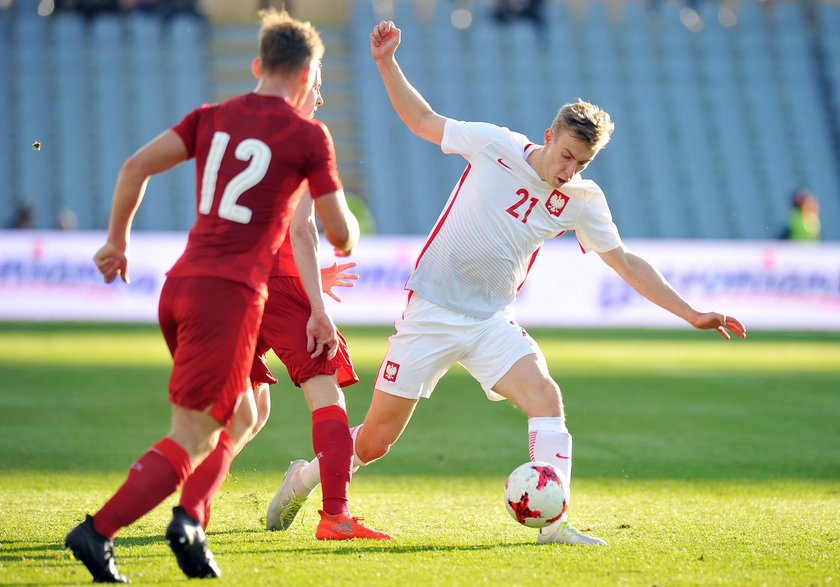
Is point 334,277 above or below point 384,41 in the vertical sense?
below

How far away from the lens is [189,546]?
14.5ft

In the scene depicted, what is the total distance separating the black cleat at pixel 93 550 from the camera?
4.34m

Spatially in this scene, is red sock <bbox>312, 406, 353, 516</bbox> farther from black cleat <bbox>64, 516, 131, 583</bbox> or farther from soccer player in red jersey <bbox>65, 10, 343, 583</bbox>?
black cleat <bbox>64, 516, 131, 583</bbox>

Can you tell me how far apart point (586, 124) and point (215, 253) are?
1.85m

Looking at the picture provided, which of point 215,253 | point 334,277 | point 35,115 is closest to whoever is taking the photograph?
point 215,253

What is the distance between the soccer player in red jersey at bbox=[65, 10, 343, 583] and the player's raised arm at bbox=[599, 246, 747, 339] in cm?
185

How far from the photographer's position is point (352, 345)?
15.4 meters

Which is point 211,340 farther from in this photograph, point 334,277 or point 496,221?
point 496,221

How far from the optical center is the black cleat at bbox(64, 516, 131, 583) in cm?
434

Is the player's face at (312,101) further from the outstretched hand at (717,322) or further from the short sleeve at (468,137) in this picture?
the outstretched hand at (717,322)

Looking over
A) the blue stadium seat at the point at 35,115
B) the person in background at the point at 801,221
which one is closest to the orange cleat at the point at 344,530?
the person in background at the point at 801,221

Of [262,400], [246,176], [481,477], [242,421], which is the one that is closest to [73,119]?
[481,477]

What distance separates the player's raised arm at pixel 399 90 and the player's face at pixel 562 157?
554mm

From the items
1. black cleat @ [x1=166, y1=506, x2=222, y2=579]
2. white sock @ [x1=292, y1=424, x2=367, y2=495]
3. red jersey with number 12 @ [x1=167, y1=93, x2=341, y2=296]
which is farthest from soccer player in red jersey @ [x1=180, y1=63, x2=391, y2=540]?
black cleat @ [x1=166, y1=506, x2=222, y2=579]
